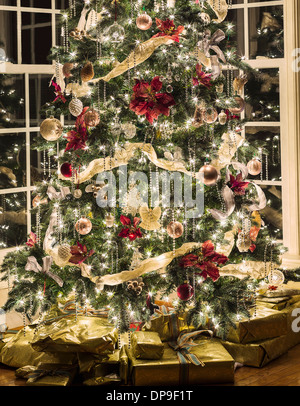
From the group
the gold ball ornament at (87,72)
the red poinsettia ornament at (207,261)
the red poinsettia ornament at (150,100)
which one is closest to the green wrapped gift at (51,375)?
the red poinsettia ornament at (207,261)

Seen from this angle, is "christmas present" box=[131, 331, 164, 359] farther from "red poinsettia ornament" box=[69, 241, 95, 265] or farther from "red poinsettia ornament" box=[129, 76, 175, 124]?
"red poinsettia ornament" box=[129, 76, 175, 124]

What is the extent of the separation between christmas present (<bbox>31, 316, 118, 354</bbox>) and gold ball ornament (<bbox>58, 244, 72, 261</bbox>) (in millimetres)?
366

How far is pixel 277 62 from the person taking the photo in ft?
13.0

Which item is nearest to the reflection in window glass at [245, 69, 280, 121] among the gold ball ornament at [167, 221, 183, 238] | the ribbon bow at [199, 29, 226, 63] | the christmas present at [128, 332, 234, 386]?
the ribbon bow at [199, 29, 226, 63]

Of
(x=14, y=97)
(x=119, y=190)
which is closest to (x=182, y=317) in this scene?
(x=119, y=190)

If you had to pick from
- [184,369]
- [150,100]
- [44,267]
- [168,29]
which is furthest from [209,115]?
[184,369]

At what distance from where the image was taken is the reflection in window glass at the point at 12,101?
12.7 feet

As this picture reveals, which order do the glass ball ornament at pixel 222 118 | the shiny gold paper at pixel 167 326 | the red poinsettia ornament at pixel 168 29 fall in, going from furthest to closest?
1. the shiny gold paper at pixel 167 326
2. the glass ball ornament at pixel 222 118
3. the red poinsettia ornament at pixel 168 29

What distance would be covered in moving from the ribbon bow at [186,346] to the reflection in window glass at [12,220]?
139 cm

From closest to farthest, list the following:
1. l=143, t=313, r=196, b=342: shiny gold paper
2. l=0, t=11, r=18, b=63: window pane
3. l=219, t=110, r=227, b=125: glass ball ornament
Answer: l=219, t=110, r=227, b=125: glass ball ornament < l=143, t=313, r=196, b=342: shiny gold paper < l=0, t=11, r=18, b=63: window pane

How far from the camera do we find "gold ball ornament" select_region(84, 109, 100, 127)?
2742mm

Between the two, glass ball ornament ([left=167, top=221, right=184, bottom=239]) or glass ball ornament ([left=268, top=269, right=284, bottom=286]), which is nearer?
glass ball ornament ([left=167, top=221, right=184, bottom=239])

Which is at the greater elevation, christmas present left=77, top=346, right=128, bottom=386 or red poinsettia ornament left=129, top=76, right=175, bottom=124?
red poinsettia ornament left=129, top=76, right=175, bottom=124

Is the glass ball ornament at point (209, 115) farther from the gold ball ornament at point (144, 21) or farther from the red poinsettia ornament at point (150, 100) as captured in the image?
the gold ball ornament at point (144, 21)
